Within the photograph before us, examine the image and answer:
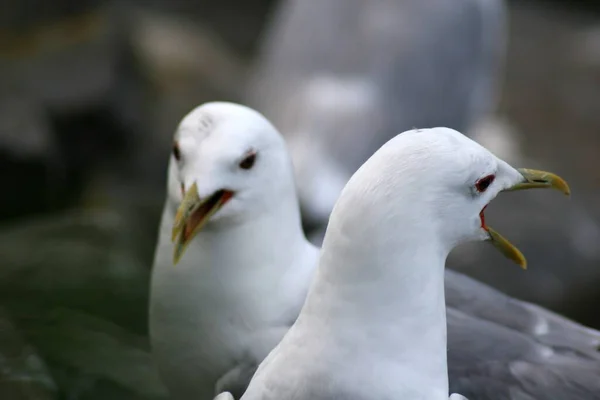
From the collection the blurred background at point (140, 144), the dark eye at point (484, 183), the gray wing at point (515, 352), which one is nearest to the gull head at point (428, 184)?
the dark eye at point (484, 183)

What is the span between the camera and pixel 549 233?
2797mm

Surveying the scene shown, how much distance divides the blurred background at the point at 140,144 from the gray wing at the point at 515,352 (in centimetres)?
66

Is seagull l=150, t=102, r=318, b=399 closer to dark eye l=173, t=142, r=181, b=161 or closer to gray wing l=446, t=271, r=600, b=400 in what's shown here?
dark eye l=173, t=142, r=181, b=161

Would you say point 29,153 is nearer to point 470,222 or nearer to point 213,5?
point 213,5

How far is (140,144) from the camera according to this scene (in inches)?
134

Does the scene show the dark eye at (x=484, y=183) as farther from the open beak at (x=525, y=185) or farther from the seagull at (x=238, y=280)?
the seagull at (x=238, y=280)

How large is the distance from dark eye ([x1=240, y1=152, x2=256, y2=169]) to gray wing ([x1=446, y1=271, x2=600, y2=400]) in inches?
14.4

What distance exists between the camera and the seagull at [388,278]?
1.08 metres

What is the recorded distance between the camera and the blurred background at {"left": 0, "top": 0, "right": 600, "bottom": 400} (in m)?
2.00

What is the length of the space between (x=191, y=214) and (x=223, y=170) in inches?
3.1

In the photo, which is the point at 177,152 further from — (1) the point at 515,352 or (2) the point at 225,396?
(1) the point at 515,352

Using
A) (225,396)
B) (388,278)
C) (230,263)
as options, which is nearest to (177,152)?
(230,263)

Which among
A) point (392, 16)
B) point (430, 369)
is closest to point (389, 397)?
point (430, 369)

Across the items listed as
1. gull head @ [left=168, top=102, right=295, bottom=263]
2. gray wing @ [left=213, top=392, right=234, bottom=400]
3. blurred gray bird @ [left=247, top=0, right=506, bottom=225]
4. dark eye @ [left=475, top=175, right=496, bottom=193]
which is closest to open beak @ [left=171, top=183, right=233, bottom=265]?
gull head @ [left=168, top=102, right=295, bottom=263]
